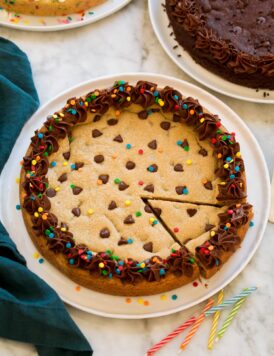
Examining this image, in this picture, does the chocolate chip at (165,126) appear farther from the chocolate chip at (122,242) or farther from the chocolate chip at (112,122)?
the chocolate chip at (122,242)

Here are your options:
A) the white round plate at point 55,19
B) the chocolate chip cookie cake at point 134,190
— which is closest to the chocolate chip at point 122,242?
the chocolate chip cookie cake at point 134,190

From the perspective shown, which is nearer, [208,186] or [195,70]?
[208,186]

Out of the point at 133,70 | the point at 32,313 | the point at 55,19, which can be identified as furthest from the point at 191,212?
the point at 55,19

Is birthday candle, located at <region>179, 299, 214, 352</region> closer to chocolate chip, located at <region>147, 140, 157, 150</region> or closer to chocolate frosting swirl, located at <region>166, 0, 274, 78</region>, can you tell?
chocolate chip, located at <region>147, 140, 157, 150</region>

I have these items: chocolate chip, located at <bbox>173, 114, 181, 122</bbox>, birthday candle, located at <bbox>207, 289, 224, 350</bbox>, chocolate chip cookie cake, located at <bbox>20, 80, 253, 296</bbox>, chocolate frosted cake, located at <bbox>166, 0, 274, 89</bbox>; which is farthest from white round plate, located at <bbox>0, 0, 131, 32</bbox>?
birthday candle, located at <bbox>207, 289, 224, 350</bbox>

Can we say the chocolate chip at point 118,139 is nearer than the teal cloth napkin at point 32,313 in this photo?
No

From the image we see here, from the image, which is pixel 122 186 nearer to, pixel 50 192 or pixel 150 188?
pixel 150 188
